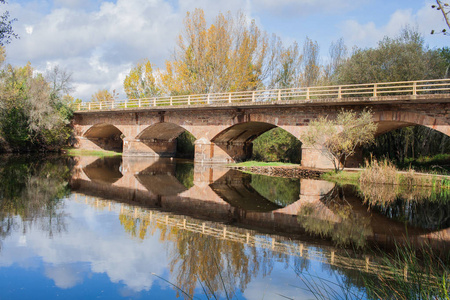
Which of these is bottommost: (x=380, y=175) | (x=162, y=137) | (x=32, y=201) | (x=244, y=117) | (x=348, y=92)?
(x=32, y=201)

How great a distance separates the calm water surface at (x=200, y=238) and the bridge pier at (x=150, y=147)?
60.6ft

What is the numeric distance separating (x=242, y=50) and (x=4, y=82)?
18.8m

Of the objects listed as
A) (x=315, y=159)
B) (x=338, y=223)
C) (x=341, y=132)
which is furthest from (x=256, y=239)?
(x=315, y=159)

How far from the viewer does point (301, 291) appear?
219 inches

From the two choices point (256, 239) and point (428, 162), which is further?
point (428, 162)

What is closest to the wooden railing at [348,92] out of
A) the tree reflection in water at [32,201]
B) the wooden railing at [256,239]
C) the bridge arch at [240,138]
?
the bridge arch at [240,138]

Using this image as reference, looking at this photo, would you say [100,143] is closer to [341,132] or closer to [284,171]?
[284,171]

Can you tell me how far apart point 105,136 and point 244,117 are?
70.2 feet

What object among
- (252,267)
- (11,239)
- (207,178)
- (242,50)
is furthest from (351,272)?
(242,50)

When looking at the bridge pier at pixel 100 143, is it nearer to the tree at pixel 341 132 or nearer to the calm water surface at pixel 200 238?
the calm water surface at pixel 200 238

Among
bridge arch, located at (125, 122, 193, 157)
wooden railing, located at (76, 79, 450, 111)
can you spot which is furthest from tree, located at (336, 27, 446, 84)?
bridge arch, located at (125, 122, 193, 157)

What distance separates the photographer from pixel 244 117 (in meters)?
25.4

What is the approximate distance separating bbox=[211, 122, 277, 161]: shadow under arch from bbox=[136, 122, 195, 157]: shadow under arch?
225 inches

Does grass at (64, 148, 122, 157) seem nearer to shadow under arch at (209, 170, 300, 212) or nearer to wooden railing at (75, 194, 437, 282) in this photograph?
shadow under arch at (209, 170, 300, 212)
